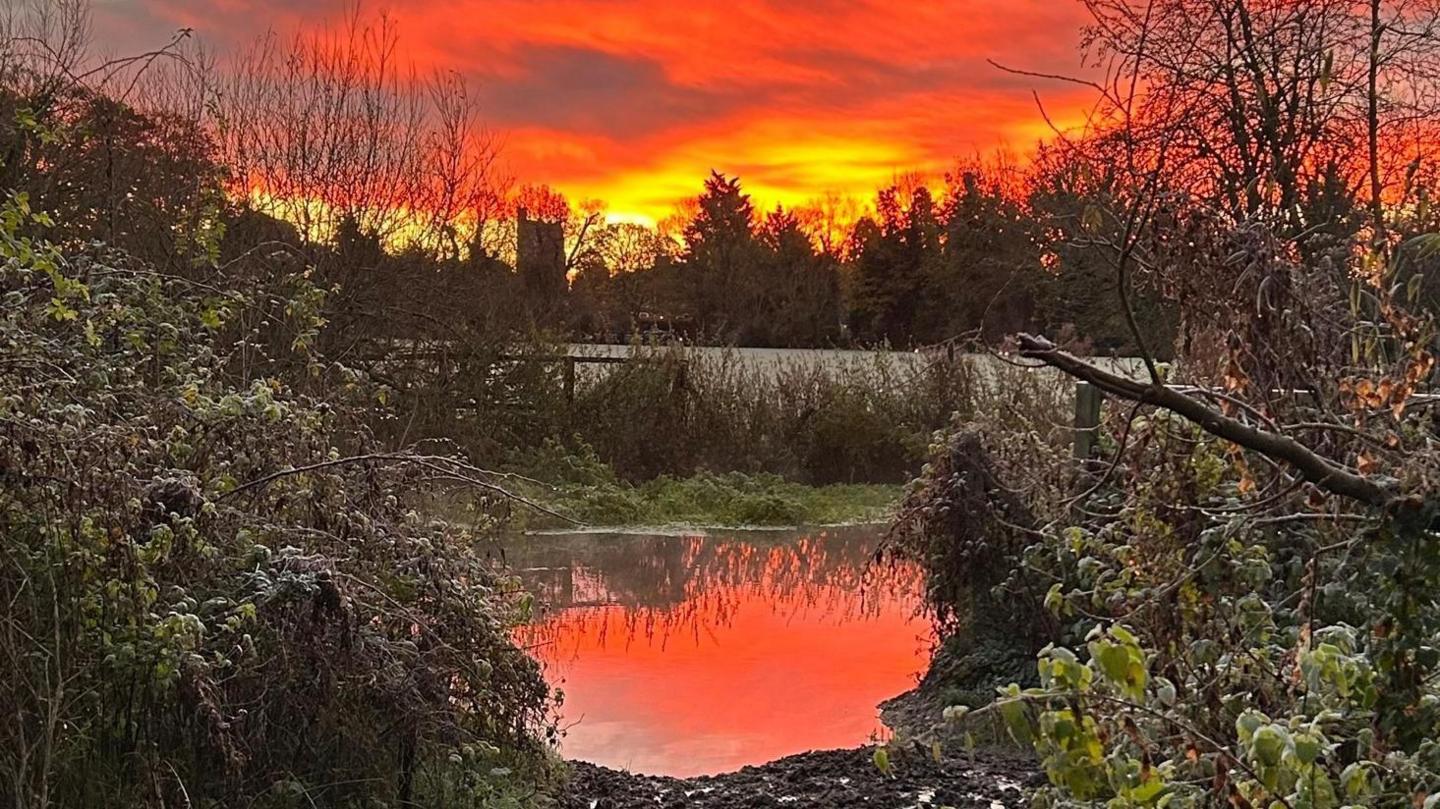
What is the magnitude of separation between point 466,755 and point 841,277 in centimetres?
1969

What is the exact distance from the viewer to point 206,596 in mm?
3596

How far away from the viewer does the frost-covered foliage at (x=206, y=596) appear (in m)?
3.13

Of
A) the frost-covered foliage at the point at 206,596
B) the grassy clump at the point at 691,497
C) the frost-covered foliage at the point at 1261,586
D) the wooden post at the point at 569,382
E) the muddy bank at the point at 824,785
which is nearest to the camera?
the frost-covered foliage at the point at 1261,586

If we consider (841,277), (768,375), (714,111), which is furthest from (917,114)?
(841,277)

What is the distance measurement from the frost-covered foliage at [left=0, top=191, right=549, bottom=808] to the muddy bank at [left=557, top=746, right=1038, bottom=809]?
2.25ft

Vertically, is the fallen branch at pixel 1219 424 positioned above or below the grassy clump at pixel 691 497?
above

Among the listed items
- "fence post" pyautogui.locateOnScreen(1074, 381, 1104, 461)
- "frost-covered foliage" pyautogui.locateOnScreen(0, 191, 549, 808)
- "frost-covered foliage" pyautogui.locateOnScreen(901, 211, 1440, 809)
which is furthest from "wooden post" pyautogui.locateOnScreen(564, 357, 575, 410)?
"frost-covered foliage" pyautogui.locateOnScreen(901, 211, 1440, 809)

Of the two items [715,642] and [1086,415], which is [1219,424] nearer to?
[1086,415]

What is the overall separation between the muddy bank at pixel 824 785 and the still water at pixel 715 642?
0.37 meters

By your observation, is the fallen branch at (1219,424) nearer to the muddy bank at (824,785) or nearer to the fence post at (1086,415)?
the muddy bank at (824,785)

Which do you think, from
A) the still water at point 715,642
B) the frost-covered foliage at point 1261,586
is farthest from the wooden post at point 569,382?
the frost-covered foliage at point 1261,586

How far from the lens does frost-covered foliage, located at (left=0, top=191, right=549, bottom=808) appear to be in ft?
10.3

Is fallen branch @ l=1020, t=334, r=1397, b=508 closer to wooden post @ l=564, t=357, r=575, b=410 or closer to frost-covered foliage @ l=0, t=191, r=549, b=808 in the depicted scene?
frost-covered foliage @ l=0, t=191, r=549, b=808

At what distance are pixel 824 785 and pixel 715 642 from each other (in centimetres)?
291
